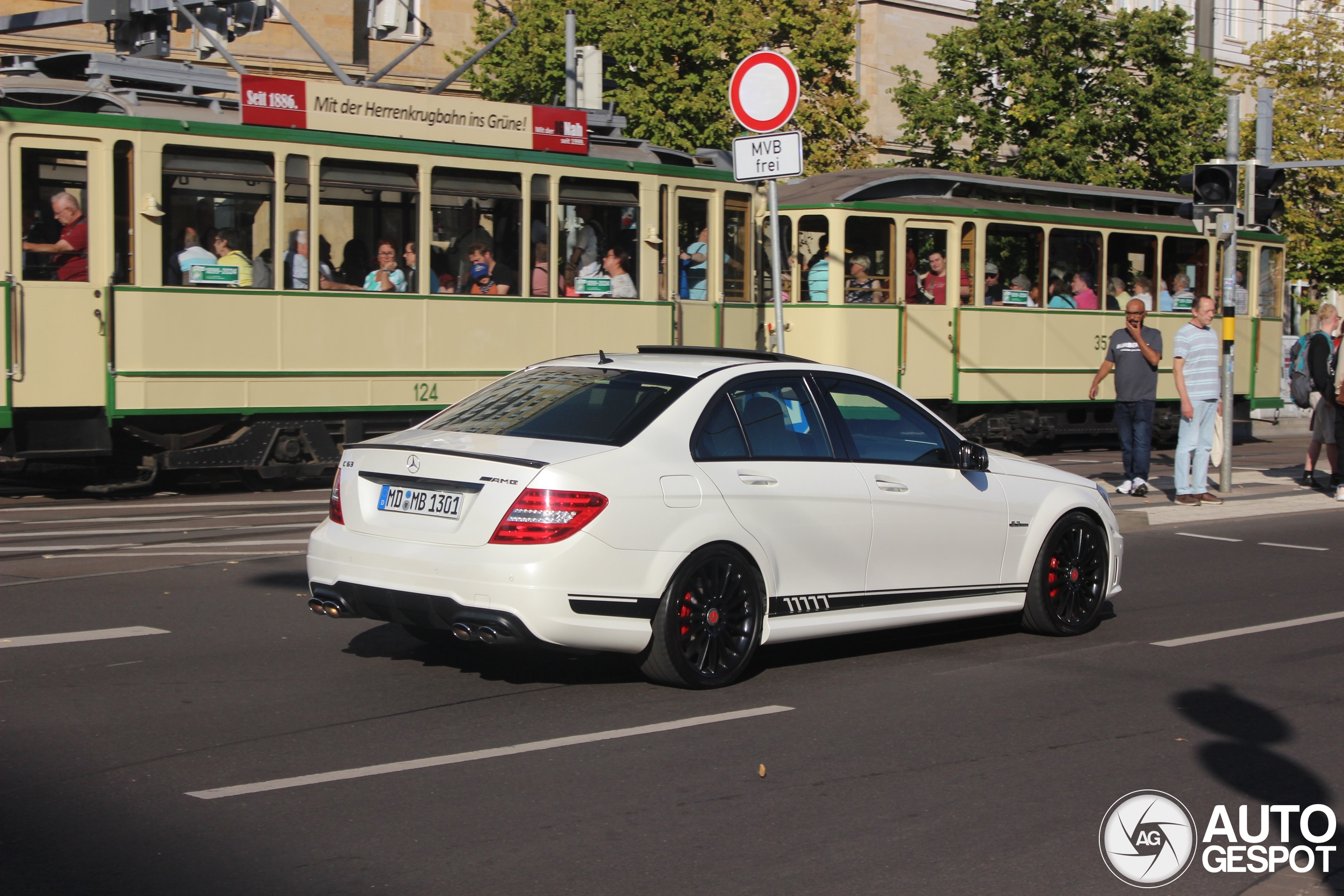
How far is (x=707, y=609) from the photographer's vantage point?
6.92 metres

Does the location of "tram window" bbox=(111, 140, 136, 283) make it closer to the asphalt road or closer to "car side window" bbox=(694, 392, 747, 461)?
the asphalt road

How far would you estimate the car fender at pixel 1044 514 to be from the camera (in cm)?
840

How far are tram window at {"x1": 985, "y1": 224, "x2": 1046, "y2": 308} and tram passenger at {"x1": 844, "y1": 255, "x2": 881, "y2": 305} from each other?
1876 mm

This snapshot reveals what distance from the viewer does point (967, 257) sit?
20359 millimetres

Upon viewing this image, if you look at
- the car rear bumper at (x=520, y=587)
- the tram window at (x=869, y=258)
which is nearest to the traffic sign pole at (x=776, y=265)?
the car rear bumper at (x=520, y=587)

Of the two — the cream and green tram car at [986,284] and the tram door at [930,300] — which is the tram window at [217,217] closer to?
the cream and green tram car at [986,284]

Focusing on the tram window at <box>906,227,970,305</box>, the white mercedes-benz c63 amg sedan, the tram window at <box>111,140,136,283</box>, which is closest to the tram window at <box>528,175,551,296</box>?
the tram window at <box>111,140,136,283</box>

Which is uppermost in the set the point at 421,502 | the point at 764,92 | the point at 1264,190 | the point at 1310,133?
the point at 1310,133

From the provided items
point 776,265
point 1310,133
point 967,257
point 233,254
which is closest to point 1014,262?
point 967,257

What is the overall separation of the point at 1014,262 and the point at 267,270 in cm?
1043

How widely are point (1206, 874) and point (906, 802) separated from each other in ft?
3.30

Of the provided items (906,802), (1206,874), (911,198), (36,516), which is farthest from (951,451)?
(911,198)

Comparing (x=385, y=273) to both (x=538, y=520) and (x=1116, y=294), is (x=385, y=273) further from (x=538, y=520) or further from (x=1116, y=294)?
(x=1116, y=294)

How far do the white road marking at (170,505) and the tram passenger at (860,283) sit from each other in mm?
7534
